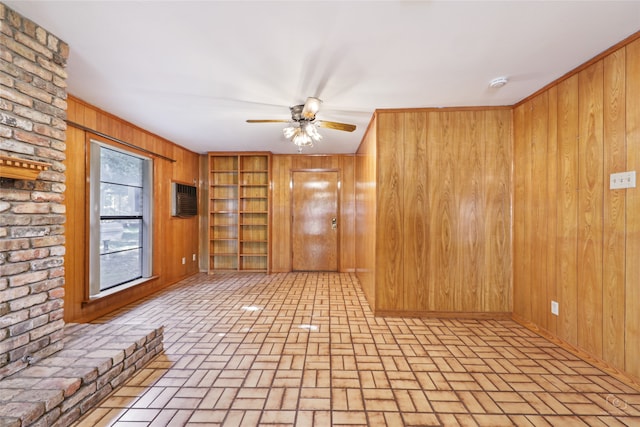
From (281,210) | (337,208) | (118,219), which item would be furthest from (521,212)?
(118,219)

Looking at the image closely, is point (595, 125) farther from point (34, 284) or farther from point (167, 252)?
point (167, 252)

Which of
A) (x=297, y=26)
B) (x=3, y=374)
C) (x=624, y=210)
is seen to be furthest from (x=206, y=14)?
(x=624, y=210)

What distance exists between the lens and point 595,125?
2070 mm

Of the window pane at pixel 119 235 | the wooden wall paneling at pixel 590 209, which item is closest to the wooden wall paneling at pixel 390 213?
the wooden wall paneling at pixel 590 209

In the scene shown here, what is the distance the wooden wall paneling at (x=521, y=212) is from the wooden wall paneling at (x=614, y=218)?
731 millimetres

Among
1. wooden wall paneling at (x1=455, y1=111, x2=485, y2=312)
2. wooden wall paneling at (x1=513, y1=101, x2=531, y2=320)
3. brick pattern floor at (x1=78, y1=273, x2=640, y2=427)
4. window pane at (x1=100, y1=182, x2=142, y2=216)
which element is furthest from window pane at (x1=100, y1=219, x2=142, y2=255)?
wooden wall paneling at (x1=513, y1=101, x2=531, y2=320)

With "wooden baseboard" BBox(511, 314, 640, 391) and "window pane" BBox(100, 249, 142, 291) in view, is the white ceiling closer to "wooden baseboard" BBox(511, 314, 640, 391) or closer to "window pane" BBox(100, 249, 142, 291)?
"window pane" BBox(100, 249, 142, 291)

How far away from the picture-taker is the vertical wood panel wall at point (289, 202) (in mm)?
5297

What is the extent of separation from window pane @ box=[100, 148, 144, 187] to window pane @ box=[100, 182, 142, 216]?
0.08 meters

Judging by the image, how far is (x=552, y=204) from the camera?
246 centimetres

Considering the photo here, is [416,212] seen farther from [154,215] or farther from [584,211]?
[154,215]

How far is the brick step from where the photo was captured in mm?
1313

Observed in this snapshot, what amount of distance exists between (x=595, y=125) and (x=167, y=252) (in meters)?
5.16

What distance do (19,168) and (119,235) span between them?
7.57 ft
